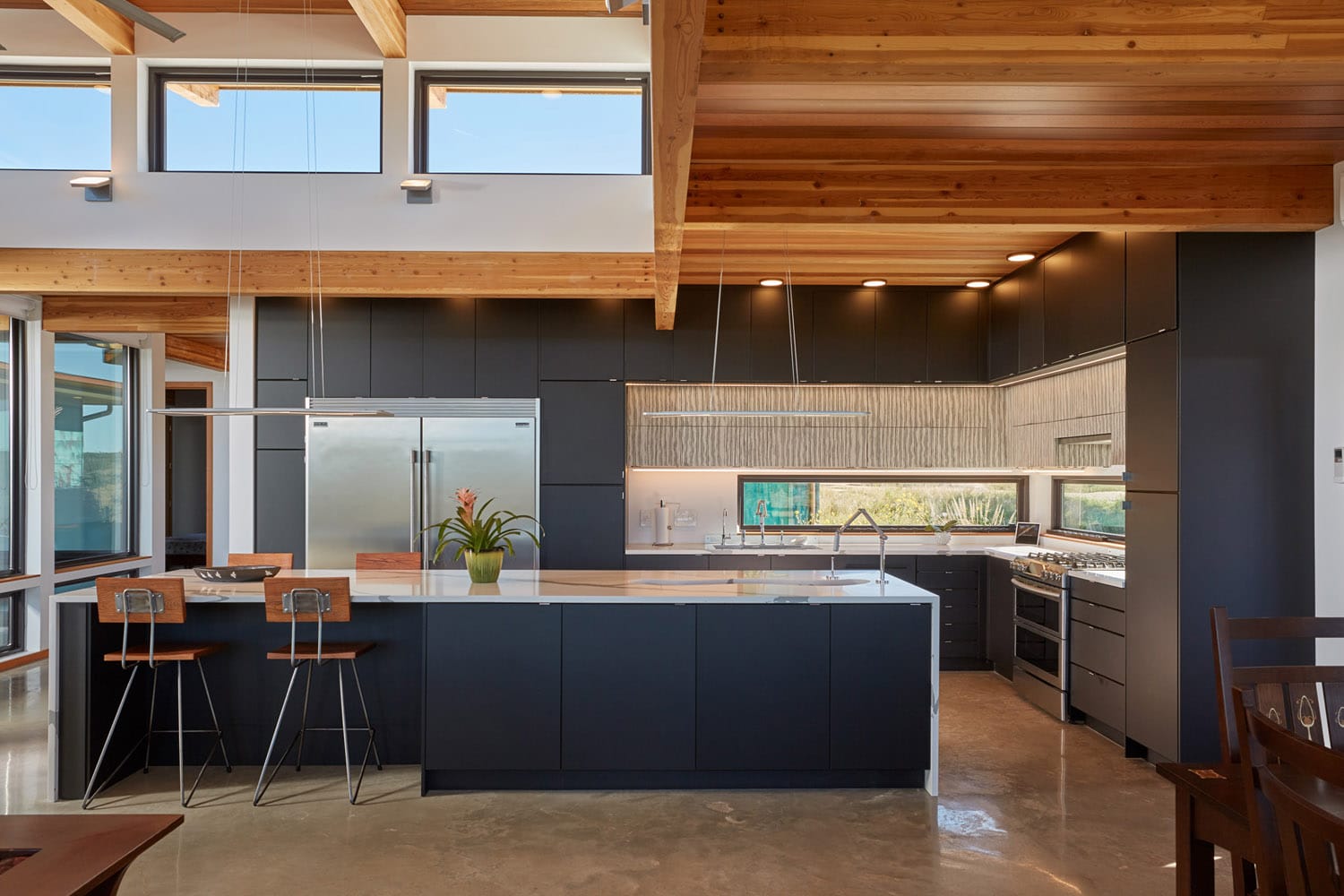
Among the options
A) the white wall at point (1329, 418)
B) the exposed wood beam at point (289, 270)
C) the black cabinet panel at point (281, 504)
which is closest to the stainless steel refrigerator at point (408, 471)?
the black cabinet panel at point (281, 504)

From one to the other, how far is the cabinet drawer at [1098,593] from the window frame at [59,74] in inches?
260

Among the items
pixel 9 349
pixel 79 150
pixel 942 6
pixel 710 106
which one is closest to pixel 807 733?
pixel 710 106

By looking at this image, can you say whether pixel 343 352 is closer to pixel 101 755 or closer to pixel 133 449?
pixel 101 755

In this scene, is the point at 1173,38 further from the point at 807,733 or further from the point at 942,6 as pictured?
the point at 807,733

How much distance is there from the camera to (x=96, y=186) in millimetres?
5410

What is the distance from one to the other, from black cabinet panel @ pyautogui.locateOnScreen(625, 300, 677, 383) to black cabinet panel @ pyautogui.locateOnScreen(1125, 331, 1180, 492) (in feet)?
10.2

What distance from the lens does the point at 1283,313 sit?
4422mm

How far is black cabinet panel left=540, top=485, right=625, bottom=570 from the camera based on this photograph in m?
6.68

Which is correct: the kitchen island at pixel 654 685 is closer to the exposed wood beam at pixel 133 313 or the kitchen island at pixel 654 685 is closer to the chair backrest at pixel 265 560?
the chair backrest at pixel 265 560

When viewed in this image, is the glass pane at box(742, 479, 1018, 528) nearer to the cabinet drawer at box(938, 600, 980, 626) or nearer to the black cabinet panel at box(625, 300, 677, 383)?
the cabinet drawer at box(938, 600, 980, 626)

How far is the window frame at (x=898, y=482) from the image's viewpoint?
759cm

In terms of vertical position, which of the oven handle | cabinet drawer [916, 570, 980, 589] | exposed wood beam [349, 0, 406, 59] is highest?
exposed wood beam [349, 0, 406, 59]

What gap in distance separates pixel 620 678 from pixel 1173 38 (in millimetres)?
3219

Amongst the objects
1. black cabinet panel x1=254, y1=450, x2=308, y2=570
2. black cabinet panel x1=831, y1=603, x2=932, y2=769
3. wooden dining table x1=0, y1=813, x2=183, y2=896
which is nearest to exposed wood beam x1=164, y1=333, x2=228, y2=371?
black cabinet panel x1=254, y1=450, x2=308, y2=570
